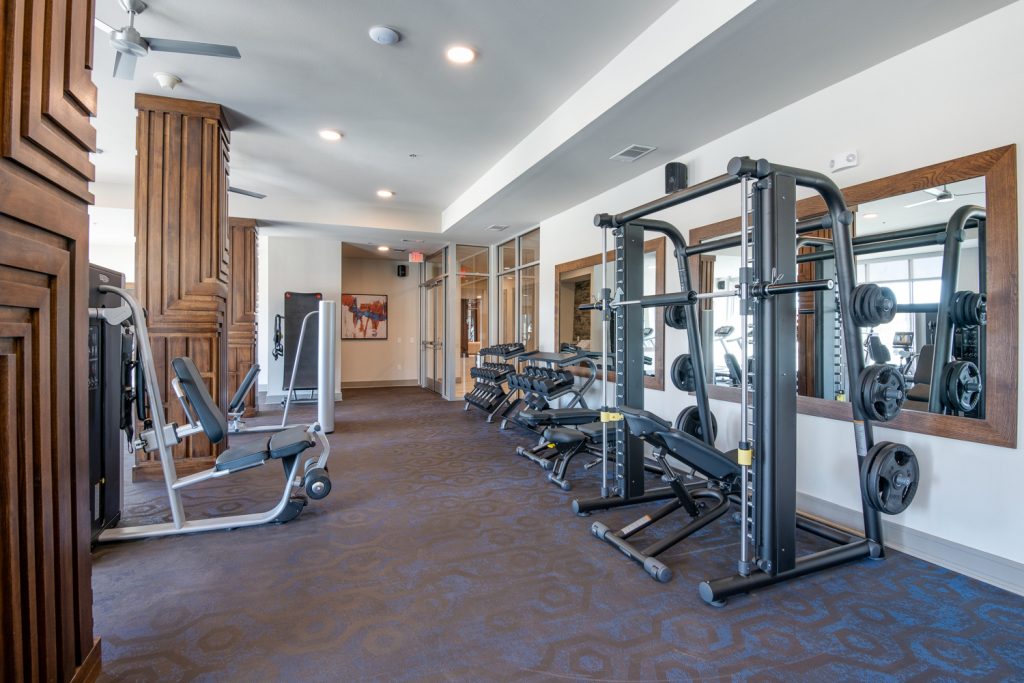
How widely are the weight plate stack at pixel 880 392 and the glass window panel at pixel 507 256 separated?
6.77 m

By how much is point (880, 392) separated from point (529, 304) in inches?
233

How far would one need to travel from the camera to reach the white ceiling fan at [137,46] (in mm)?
2930

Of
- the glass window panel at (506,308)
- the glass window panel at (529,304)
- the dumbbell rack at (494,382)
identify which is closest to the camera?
the dumbbell rack at (494,382)

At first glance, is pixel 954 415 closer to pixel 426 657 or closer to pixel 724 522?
pixel 724 522

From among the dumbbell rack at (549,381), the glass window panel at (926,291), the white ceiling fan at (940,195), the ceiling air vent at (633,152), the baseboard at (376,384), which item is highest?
the ceiling air vent at (633,152)

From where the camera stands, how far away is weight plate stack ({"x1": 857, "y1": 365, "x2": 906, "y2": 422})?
100 inches

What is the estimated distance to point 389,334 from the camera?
1145 centimetres

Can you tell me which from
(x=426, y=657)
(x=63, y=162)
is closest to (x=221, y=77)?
(x=63, y=162)

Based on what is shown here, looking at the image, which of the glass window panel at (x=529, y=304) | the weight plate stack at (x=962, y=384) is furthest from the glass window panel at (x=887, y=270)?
the glass window panel at (x=529, y=304)

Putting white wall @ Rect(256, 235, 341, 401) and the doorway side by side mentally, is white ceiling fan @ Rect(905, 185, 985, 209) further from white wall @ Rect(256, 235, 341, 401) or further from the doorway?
white wall @ Rect(256, 235, 341, 401)

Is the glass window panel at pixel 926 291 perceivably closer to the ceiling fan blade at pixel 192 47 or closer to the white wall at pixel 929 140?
the white wall at pixel 929 140

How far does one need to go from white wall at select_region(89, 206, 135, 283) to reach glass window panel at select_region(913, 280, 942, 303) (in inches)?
336

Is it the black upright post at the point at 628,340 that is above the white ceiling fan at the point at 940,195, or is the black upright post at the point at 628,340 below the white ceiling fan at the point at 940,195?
below

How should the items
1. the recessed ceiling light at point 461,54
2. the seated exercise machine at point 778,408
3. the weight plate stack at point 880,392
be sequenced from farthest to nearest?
1. the recessed ceiling light at point 461,54
2. the weight plate stack at point 880,392
3. the seated exercise machine at point 778,408
